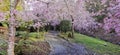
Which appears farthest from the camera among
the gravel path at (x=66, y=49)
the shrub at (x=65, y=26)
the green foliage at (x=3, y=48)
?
the shrub at (x=65, y=26)

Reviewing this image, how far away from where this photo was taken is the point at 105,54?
1490 cm

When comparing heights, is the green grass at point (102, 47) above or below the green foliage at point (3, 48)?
below

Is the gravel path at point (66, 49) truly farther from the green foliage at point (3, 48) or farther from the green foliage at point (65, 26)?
the green foliage at point (65, 26)

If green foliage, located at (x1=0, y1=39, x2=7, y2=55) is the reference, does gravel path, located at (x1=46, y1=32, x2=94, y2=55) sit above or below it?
below

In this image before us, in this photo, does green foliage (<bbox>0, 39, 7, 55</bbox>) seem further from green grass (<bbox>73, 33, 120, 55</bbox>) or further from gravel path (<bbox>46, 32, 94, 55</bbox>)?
green grass (<bbox>73, 33, 120, 55</bbox>)

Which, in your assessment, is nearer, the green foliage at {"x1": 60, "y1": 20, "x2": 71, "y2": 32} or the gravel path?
the gravel path

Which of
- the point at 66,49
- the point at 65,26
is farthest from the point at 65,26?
the point at 66,49

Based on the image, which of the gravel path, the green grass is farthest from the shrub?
the gravel path

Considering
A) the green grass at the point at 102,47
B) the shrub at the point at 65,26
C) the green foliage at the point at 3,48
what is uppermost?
the shrub at the point at 65,26

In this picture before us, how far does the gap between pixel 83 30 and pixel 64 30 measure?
12.3 ft

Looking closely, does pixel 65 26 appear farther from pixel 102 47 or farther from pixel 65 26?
pixel 102 47

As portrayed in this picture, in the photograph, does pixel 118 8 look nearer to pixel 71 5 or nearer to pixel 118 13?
pixel 118 13

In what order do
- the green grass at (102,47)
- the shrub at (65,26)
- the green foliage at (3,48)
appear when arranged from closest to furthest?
the green foliage at (3,48), the green grass at (102,47), the shrub at (65,26)

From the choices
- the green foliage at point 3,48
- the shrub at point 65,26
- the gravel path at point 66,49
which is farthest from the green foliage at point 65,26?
the green foliage at point 3,48
